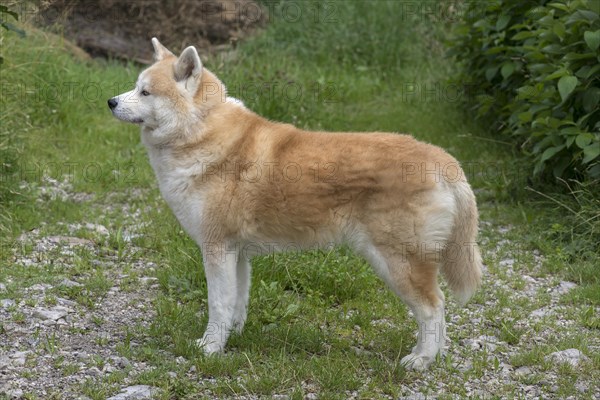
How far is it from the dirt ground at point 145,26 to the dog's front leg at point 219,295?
6.22 metres

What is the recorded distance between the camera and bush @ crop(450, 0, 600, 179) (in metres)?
6.80

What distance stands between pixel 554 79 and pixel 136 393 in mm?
4494

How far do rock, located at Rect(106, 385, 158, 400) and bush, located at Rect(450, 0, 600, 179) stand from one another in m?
3.81

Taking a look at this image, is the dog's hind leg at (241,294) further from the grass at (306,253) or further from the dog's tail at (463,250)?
the dog's tail at (463,250)

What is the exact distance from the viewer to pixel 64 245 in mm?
6594

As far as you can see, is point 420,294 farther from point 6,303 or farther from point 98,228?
point 98,228

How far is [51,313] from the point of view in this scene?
5379 mm

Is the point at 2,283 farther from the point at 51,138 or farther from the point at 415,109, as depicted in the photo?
the point at 415,109

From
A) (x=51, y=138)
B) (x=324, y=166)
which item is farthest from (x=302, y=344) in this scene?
(x=51, y=138)

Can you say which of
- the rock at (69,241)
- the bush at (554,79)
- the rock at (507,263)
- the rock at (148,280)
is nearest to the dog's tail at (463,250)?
the rock at (507,263)

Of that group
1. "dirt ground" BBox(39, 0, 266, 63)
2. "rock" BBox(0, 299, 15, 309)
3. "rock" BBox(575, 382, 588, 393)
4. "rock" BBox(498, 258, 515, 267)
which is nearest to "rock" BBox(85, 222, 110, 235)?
"rock" BBox(0, 299, 15, 309)

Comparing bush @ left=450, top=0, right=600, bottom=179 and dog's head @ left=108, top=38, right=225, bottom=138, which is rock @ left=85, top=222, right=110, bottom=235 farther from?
bush @ left=450, top=0, right=600, bottom=179

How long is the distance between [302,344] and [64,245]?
236 centimetres

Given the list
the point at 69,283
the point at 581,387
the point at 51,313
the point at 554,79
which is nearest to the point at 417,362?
the point at 581,387
